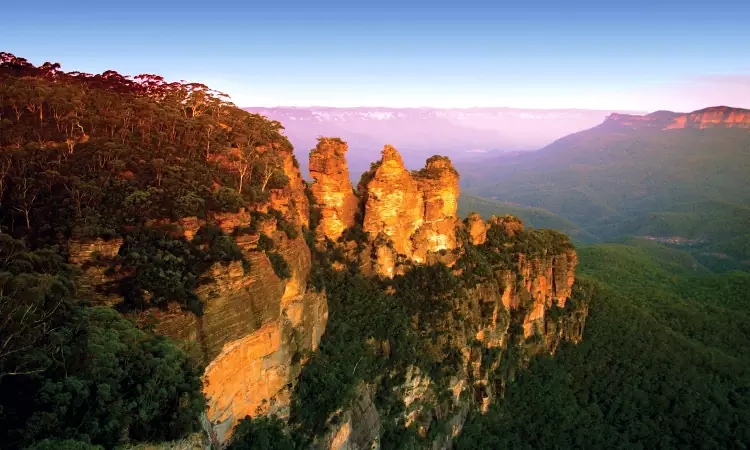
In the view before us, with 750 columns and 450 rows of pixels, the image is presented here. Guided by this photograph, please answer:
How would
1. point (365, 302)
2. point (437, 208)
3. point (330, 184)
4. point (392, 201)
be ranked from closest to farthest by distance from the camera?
point (365, 302), point (330, 184), point (392, 201), point (437, 208)

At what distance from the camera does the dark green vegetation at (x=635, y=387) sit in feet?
126

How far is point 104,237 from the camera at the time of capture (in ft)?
59.2

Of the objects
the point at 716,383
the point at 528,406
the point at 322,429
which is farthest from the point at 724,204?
the point at 322,429

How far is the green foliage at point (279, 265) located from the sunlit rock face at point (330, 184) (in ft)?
37.0

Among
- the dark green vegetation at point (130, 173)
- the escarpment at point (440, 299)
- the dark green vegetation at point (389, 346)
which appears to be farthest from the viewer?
the escarpment at point (440, 299)

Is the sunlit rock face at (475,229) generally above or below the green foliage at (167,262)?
below

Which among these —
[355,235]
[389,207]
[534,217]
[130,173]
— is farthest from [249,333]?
[534,217]

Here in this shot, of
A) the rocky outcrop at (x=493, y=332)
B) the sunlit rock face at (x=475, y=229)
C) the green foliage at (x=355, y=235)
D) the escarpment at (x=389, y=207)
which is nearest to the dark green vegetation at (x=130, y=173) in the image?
the escarpment at (x=389, y=207)

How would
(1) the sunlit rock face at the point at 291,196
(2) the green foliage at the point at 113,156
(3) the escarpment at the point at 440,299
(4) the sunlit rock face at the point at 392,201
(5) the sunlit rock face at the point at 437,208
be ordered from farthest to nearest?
(5) the sunlit rock face at the point at 437,208 < (4) the sunlit rock face at the point at 392,201 < (3) the escarpment at the point at 440,299 < (1) the sunlit rock face at the point at 291,196 < (2) the green foliage at the point at 113,156

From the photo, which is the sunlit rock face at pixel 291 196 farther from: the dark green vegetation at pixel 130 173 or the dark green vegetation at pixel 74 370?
the dark green vegetation at pixel 74 370

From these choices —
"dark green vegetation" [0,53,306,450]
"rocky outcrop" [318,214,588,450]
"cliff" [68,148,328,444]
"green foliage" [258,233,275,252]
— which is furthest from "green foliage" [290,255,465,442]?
"dark green vegetation" [0,53,306,450]

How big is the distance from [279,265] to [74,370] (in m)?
11.8

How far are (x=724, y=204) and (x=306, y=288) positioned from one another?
185388 mm

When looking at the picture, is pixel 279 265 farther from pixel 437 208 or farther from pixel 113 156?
pixel 437 208
